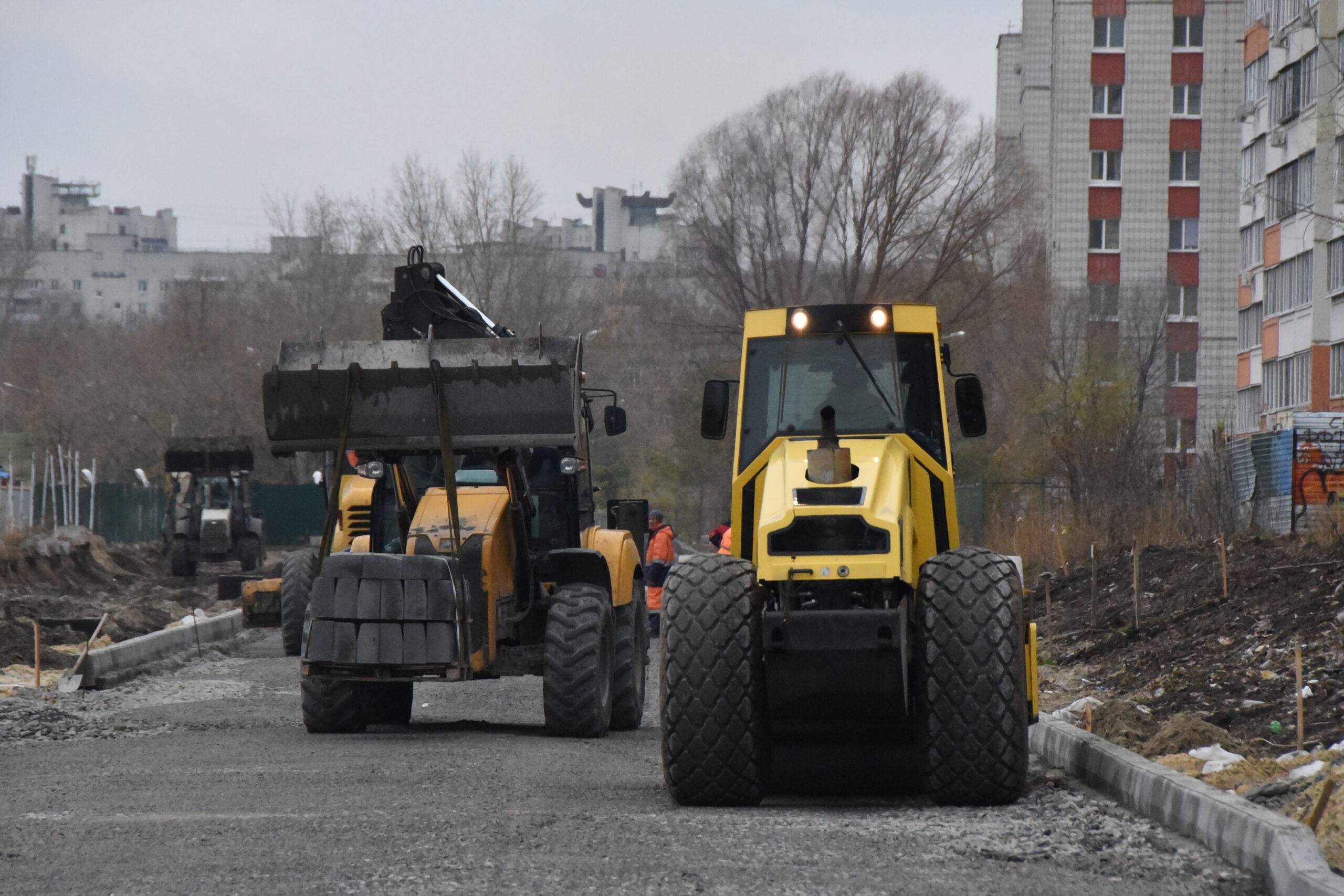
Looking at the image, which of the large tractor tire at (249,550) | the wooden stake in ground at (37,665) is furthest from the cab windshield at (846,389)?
the large tractor tire at (249,550)

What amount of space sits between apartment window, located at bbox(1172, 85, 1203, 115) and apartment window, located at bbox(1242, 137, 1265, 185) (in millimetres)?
21103

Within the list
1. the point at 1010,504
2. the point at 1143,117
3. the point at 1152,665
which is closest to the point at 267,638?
the point at 1152,665

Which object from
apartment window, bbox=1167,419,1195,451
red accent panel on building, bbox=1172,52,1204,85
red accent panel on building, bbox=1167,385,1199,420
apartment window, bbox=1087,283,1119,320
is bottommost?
apartment window, bbox=1167,419,1195,451

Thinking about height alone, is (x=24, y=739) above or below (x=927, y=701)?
below

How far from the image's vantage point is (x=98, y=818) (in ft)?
28.9

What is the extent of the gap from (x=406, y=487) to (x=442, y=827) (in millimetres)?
6083

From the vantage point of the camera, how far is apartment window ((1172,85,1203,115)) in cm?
7012

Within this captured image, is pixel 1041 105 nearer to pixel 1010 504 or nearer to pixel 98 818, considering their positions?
pixel 1010 504

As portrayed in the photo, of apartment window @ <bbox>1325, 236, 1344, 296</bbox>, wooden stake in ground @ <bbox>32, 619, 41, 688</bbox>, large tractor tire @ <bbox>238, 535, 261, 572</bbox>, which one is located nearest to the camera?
wooden stake in ground @ <bbox>32, 619, 41, 688</bbox>

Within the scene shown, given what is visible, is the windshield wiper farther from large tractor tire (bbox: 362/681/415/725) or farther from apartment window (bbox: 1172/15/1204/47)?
apartment window (bbox: 1172/15/1204/47)

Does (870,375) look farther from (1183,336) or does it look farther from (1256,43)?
(1183,336)

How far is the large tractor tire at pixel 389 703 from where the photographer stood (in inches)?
552

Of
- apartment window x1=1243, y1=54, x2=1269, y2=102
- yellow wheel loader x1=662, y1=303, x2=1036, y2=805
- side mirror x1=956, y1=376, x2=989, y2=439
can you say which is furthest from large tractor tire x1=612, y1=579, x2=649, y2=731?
apartment window x1=1243, y1=54, x2=1269, y2=102

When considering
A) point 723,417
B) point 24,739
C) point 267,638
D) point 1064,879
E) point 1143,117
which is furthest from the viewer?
point 1143,117
